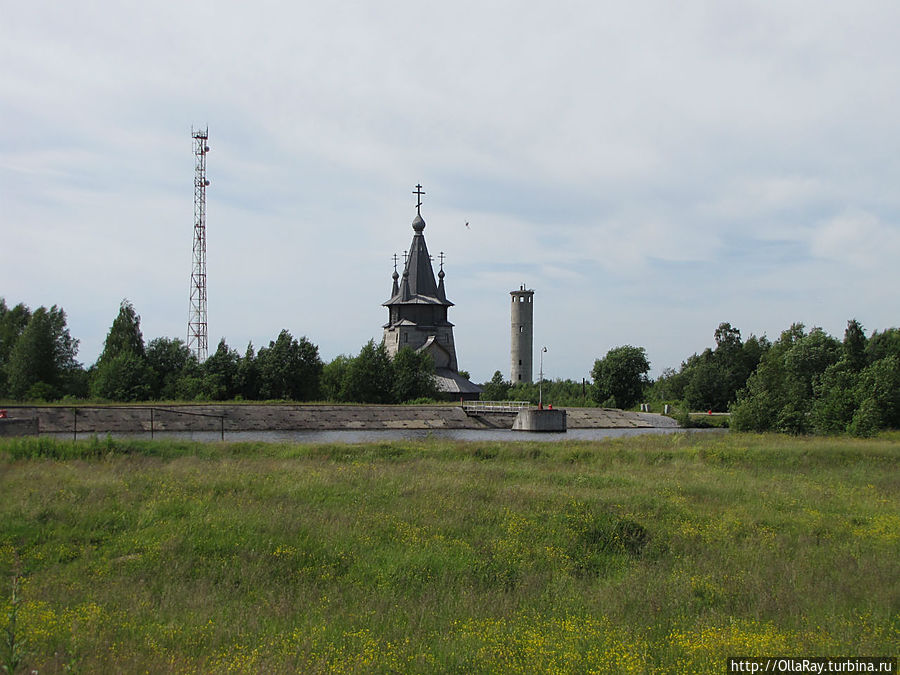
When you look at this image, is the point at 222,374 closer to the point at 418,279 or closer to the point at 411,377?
the point at 411,377

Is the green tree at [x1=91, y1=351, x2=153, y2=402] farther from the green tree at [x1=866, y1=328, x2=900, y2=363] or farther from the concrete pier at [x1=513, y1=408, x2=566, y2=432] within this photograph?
the green tree at [x1=866, y1=328, x2=900, y2=363]

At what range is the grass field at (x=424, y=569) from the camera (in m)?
8.03

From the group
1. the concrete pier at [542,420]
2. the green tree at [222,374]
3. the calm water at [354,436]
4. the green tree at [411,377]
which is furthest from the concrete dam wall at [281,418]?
the green tree at [222,374]

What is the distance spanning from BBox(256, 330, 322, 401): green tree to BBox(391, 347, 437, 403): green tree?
28.0ft

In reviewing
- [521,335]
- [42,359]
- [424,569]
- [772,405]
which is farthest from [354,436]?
[521,335]

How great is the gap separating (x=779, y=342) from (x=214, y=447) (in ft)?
258

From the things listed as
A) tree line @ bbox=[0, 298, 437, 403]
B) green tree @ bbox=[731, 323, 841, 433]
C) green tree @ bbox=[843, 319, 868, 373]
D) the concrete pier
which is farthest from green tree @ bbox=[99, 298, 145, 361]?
green tree @ bbox=[843, 319, 868, 373]

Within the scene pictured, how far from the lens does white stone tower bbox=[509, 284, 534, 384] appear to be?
126125mm

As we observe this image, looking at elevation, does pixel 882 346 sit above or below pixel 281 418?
above

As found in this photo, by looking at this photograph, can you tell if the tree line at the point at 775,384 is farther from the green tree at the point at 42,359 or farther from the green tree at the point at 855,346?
the green tree at the point at 42,359

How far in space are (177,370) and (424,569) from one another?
65.5 m

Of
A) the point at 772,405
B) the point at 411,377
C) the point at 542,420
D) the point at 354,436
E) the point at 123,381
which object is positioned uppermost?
the point at 411,377

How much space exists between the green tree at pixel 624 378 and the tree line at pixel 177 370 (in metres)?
25.0

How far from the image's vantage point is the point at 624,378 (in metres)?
90.1
